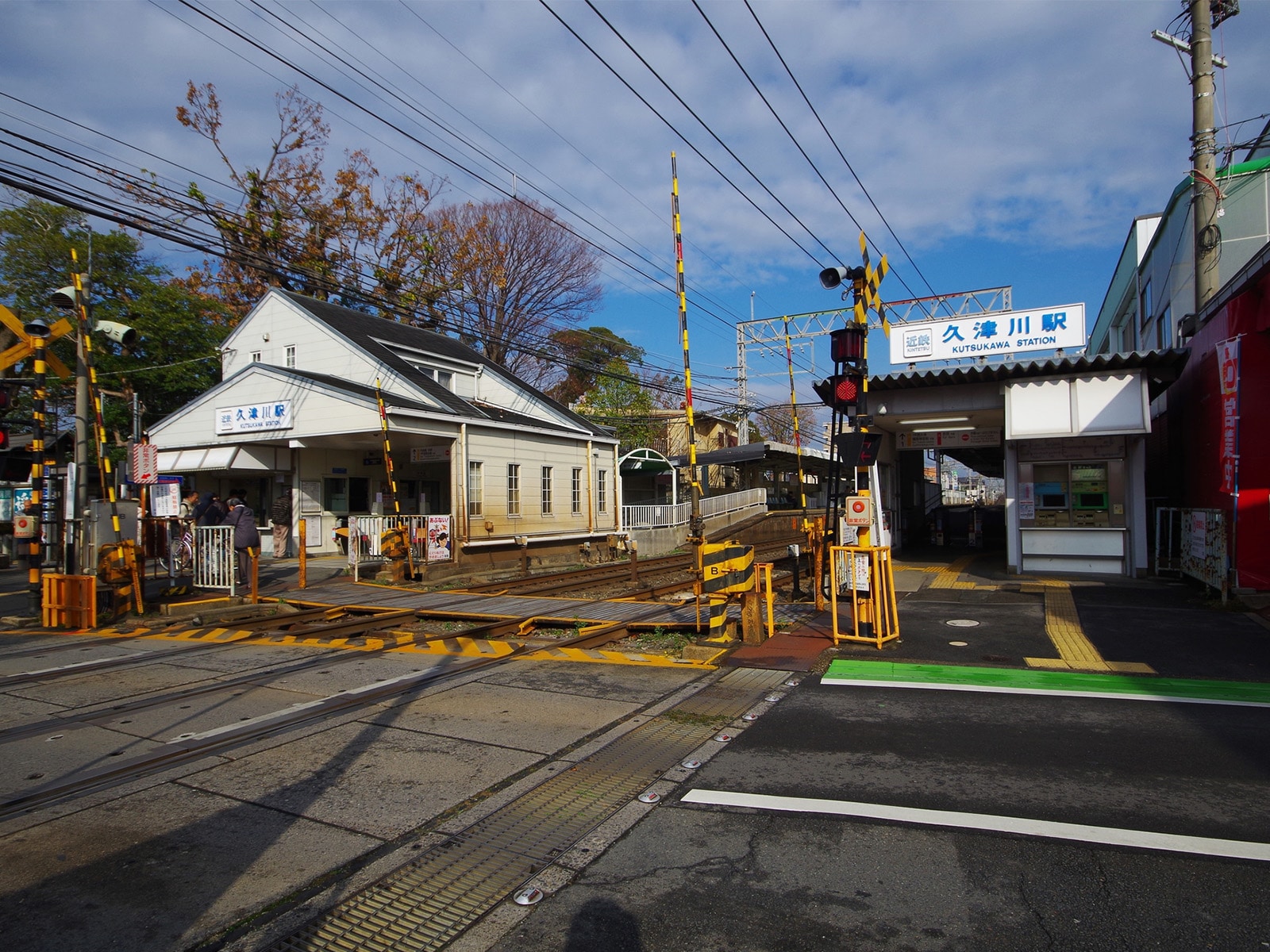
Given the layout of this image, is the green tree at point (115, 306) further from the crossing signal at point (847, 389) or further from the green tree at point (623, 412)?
the crossing signal at point (847, 389)

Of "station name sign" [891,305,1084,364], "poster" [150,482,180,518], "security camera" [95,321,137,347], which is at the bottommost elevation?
"poster" [150,482,180,518]

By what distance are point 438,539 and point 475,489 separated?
3.18 meters

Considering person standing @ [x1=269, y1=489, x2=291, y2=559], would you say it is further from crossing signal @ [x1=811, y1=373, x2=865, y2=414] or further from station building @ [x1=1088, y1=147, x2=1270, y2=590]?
station building @ [x1=1088, y1=147, x2=1270, y2=590]

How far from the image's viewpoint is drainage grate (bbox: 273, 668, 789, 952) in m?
3.31

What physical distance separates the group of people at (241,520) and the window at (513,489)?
6.23 m

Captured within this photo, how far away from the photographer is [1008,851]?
12.7 feet

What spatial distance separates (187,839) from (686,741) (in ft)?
10.7

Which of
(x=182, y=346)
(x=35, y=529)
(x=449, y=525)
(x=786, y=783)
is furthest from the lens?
(x=182, y=346)

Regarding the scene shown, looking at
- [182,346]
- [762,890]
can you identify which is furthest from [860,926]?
[182,346]

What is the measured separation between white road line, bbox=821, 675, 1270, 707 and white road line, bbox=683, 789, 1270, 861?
113 inches

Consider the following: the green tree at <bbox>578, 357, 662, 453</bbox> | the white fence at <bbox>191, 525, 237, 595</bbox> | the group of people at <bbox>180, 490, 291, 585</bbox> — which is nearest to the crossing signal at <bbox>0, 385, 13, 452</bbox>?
the group of people at <bbox>180, 490, 291, 585</bbox>

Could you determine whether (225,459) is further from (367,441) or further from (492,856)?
(492,856)

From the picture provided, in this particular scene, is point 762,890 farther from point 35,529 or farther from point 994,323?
point 994,323

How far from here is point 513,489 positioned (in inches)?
909
